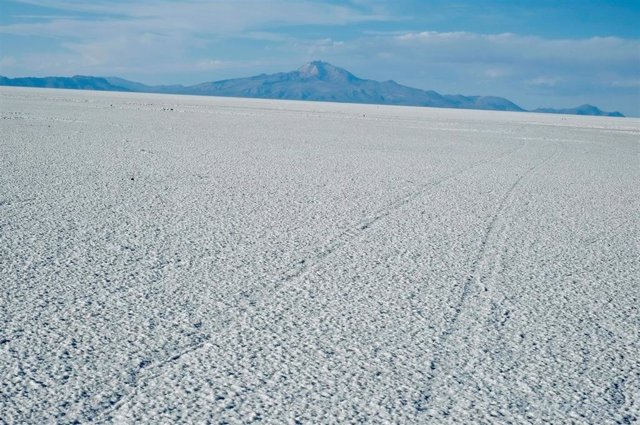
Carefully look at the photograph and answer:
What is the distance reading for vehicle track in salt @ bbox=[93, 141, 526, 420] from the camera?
2233 mm

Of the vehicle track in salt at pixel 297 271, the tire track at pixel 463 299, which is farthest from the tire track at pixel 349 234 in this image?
the tire track at pixel 463 299

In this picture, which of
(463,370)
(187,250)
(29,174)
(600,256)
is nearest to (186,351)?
(463,370)

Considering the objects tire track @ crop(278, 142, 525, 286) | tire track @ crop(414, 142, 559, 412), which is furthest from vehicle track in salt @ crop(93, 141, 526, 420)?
tire track @ crop(414, 142, 559, 412)

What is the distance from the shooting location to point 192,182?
7.40 m

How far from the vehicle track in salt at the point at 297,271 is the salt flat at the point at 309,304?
1 cm

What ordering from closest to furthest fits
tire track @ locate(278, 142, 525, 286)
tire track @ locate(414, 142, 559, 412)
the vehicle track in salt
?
the vehicle track in salt < tire track @ locate(414, 142, 559, 412) < tire track @ locate(278, 142, 525, 286)

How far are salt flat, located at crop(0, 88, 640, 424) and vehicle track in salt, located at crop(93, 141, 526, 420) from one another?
A: 0.04 ft

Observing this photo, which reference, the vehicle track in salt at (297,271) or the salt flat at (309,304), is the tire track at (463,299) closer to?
the salt flat at (309,304)

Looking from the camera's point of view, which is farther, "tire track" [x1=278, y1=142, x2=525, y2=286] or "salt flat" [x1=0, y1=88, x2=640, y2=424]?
"tire track" [x1=278, y1=142, x2=525, y2=286]

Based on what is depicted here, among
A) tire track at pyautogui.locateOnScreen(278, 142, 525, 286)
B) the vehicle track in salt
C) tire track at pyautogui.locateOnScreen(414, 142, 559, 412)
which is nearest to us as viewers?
the vehicle track in salt

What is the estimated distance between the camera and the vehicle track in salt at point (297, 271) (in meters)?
2.23

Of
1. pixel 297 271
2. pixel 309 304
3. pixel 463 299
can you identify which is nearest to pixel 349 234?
pixel 297 271

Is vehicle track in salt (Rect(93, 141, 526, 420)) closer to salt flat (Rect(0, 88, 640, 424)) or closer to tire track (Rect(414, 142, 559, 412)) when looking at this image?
salt flat (Rect(0, 88, 640, 424))

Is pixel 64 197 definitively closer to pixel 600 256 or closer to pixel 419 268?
pixel 419 268
